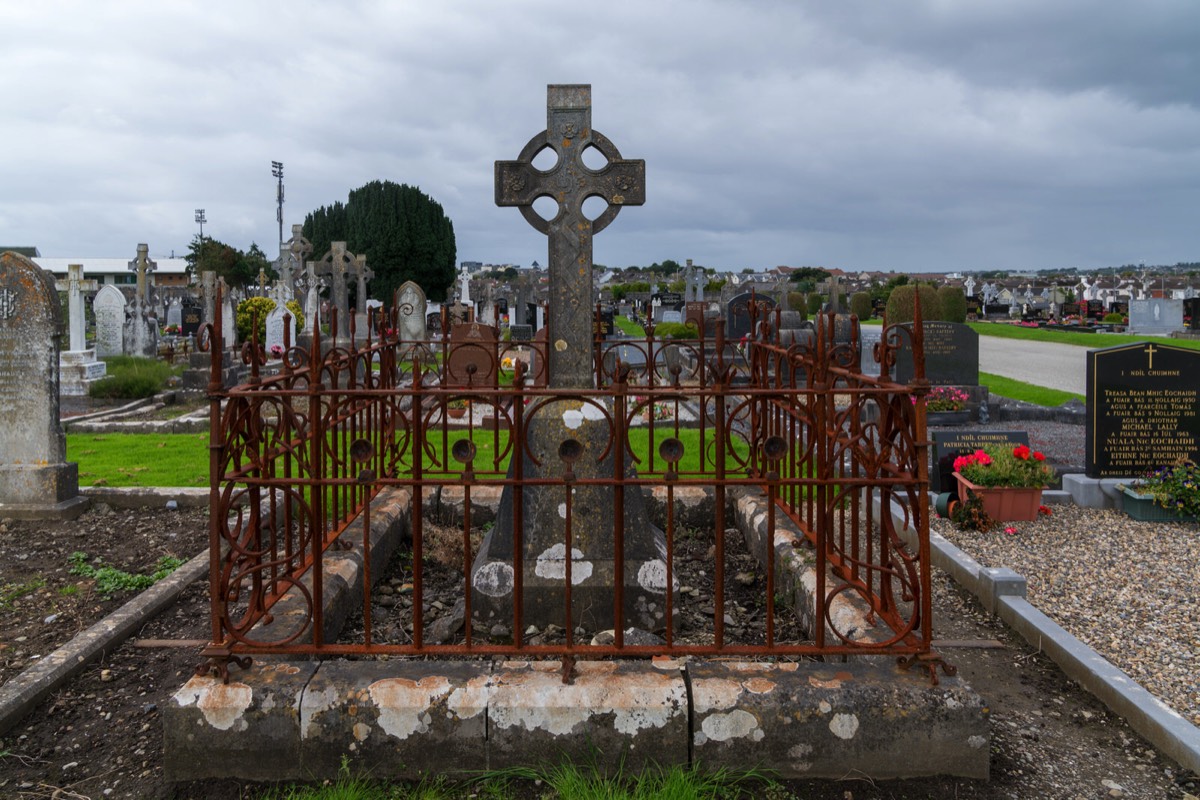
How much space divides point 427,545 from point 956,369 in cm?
1162

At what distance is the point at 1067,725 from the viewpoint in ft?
12.8

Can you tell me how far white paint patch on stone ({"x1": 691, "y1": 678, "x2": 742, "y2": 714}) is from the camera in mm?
3182

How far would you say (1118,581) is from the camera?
6.08 meters

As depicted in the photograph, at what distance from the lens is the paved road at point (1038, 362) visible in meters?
19.8

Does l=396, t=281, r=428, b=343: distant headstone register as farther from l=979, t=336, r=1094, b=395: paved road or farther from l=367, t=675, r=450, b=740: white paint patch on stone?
l=367, t=675, r=450, b=740: white paint patch on stone

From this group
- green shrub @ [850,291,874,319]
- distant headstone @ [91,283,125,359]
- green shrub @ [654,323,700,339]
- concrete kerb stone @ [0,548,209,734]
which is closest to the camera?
concrete kerb stone @ [0,548,209,734]

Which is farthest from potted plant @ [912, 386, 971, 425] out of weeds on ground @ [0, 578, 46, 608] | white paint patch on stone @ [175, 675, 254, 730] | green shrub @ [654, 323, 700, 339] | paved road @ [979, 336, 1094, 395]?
white paint patch on stone @ [175, 675, 254, 730]

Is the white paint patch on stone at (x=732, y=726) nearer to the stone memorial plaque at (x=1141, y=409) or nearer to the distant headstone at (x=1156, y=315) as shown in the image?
the stone memorial plaque at (x=1141, y=409)

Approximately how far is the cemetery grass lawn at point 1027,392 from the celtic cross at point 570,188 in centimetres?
1314

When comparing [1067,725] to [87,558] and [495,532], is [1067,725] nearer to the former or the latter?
[495,532]

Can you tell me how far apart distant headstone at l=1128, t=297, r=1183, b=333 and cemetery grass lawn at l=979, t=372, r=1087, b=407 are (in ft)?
61.2

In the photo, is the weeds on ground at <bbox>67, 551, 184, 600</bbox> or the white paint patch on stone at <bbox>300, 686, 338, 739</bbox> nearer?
the white paint patch on stone at <bbox>300, 686, 338, 739</bbox>

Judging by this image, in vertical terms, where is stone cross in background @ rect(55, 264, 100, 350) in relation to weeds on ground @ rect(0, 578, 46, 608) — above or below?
above

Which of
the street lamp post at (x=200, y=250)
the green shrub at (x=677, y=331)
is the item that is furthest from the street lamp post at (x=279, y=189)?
the green shrub at (x=677, y=331)
